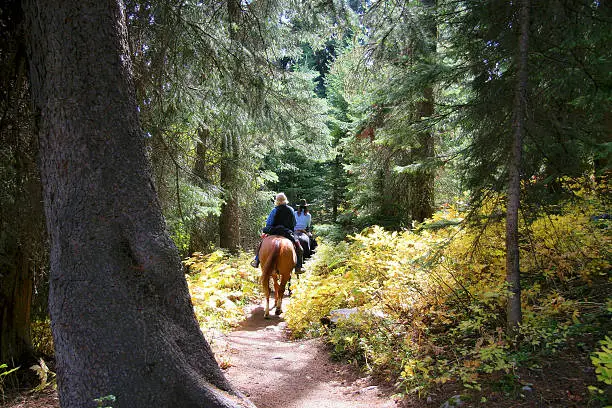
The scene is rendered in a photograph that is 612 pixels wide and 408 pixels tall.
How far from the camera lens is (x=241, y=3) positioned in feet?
18.1

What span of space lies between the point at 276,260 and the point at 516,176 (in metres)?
6.00

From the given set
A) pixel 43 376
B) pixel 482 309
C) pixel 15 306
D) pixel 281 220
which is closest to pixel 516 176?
pixel 482 309

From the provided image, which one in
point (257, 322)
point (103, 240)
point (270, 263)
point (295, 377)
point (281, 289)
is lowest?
point (257, 322)

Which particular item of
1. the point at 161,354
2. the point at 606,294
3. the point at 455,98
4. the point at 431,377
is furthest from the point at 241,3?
the point at 455,98

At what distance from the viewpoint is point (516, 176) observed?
376 cm

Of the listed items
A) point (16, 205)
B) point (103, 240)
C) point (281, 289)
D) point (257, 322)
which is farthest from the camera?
point (281, 289)

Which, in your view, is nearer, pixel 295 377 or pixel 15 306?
pixel 15 306

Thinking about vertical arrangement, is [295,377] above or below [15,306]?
below

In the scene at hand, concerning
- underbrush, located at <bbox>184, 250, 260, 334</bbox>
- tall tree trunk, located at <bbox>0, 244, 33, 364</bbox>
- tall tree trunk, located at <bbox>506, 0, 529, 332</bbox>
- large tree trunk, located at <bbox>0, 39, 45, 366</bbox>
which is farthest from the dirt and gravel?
tall tree trunk, located at <bbox>506, 0, 529, 332</bbox>

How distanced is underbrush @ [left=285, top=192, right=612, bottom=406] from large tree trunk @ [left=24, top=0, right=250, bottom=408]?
7.20 ft

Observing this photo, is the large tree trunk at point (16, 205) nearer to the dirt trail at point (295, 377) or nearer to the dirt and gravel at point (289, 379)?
the dirt and gravel at point (289, 379)

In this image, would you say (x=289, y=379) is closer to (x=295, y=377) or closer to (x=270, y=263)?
(x=295, y=377)

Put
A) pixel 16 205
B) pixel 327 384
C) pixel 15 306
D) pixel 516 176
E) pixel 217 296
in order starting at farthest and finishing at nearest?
pixel 217 296 < pixel 327 384 < pixel 15 306 < pixel 16 205 < pixel 516 176

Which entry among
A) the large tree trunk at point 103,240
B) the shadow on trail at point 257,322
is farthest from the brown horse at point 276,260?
the large tree trunk at point 103,240
